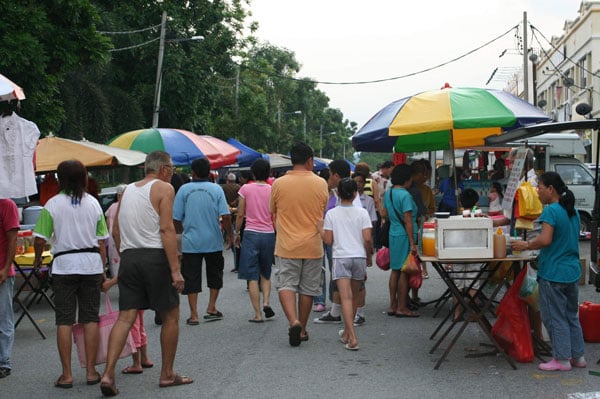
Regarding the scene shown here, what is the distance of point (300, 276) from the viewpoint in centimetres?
835

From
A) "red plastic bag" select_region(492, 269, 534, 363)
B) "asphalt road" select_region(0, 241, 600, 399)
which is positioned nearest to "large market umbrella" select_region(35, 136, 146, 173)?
"asphalt road" select_region(0, 241, 600, 399)

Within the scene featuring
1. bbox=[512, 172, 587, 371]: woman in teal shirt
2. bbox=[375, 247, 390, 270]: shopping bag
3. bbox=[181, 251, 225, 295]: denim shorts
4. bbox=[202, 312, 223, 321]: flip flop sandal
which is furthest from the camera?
bbox=[375, 247, 390, 270]: shopping bag

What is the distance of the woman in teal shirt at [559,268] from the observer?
692 cm

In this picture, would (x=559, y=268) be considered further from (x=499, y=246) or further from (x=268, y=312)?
(x=268, y=312)

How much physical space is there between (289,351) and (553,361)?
2.53 meters

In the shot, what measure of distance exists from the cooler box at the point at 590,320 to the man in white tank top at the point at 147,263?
4351mm

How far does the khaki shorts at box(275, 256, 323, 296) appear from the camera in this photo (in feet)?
27.2

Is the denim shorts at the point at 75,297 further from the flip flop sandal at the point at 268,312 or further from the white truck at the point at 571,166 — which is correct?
the white truck at the point at 571,166

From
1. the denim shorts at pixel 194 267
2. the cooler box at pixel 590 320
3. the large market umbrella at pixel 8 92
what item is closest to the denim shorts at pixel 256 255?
the denim shorts at pixel 194 267

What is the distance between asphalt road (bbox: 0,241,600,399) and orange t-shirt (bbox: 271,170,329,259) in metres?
1.01

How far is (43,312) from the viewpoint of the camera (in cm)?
1083

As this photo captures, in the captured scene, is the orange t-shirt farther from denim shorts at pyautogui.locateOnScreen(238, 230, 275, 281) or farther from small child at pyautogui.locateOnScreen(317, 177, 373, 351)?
denim shorts at pyautogui.locateOnScreen(238, 230, 275, 281)

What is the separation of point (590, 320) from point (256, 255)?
390 cm

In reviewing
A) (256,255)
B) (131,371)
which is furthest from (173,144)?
(131,371)
